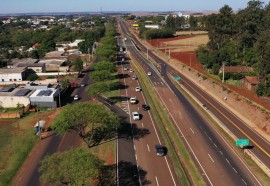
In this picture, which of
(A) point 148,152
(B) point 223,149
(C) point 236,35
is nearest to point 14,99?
(A) point 148,152

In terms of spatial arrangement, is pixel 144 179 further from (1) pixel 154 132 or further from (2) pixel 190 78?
(2) pixel 190 78

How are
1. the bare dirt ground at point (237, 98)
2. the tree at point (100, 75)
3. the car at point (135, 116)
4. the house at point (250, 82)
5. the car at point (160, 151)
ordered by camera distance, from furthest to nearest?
the tree at point (100, 75), the house at point (250, 82), the car at point (135, 116), the bare dirt ground at point (237, 98), the car at point (160, 151)

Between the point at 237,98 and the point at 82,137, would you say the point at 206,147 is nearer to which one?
the point at 82,137

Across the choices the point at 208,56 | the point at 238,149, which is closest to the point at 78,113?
the point at 238,149

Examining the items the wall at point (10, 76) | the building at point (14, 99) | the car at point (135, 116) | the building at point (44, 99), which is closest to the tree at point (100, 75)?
the building at point (44, 99)

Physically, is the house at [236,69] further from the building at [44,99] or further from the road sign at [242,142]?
the building at [44,99]

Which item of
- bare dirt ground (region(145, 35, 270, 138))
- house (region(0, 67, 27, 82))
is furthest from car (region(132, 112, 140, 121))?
house (region(0, 67, 27, 82))
